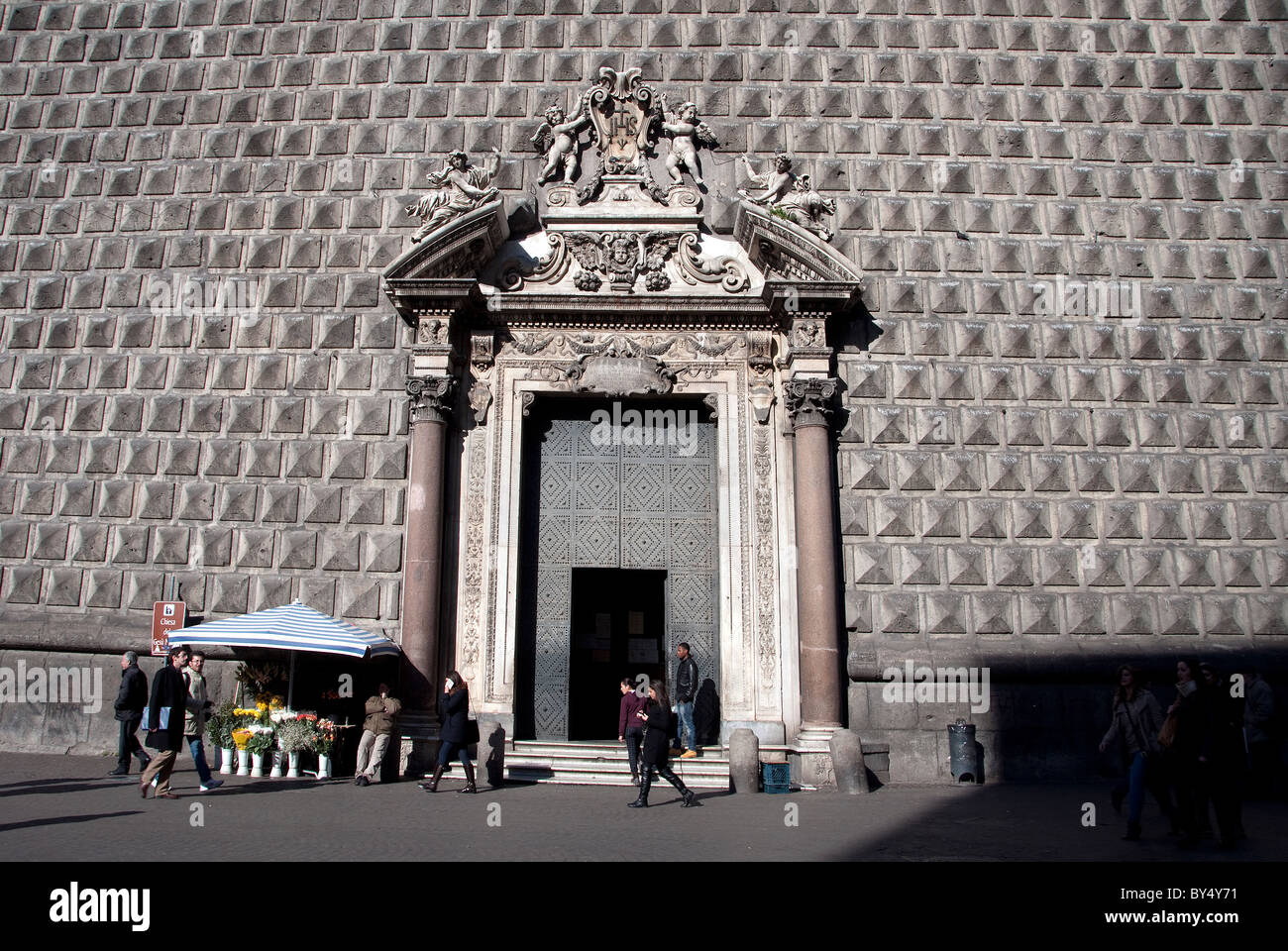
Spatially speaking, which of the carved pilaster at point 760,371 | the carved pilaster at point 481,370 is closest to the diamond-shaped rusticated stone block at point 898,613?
the carved pilaster at point 760,371

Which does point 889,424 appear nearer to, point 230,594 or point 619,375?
point 619,375

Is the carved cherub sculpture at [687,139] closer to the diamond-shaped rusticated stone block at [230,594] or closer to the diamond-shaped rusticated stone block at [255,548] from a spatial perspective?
the diamond-shaped rusticated stone block at [255,548]

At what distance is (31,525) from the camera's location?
13727 millimetres

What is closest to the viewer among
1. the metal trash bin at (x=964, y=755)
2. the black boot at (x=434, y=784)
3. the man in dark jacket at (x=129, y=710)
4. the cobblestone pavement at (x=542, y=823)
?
the cobblestone pavement at (x=542, y=823)

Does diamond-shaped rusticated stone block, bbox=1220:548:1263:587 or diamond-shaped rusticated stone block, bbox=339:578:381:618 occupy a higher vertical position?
diamond-shaped rusticated stone block, bbox=1220:548:1263:587

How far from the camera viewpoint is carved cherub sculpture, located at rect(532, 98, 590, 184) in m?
14.6

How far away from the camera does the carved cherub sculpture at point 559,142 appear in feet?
48.0

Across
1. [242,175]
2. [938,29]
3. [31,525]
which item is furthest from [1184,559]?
[31,525]

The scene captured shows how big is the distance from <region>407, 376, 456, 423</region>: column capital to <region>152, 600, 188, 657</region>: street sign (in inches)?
161

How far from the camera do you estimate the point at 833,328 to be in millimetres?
13938

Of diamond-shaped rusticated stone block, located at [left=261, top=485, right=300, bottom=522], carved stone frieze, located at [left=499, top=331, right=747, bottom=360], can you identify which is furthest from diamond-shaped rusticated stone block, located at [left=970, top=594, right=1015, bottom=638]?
diamond-shaped rusticated stone block, located at [left=261, top=485, right=300, bottom=522]

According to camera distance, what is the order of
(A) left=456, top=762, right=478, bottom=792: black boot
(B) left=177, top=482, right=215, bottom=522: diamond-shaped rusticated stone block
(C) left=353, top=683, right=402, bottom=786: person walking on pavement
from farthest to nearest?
(B) left=177, top=482, right=215, bottom=522: diamond-shaped rusticated stone block < (C) left=353, top=683, right=402, bottom=786: person walking on pavement < (A) left=456, top=762, right=478, bottom=792: black boot

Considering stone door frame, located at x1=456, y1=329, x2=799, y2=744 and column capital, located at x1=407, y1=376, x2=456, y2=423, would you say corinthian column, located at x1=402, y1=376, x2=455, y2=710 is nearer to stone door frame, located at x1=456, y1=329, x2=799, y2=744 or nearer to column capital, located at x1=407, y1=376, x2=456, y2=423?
column capital, located at x1=407, y1=376, x2=456, y2=423

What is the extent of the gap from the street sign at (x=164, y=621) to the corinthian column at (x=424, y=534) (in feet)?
10.1
